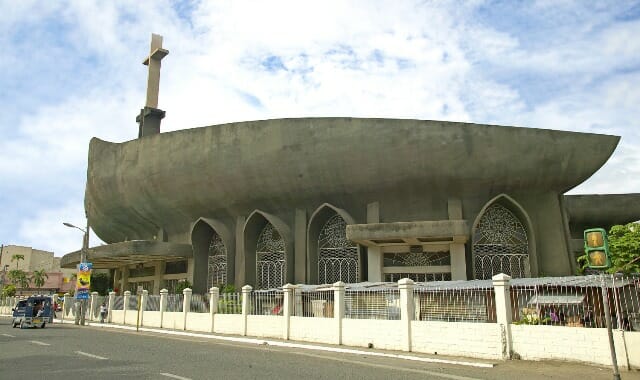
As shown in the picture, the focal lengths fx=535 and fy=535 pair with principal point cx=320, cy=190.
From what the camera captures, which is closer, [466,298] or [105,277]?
[466,298]

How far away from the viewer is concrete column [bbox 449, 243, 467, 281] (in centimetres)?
2709

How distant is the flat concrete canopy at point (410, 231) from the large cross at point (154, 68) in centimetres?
2836

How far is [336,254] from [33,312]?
1574cm

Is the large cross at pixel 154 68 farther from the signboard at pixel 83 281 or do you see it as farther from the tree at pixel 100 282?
the signboard at pixel 83 281

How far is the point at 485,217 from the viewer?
29.6 metres

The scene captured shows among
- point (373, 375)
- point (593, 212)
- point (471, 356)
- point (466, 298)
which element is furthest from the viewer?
point (593, 212)

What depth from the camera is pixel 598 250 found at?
8.04 meters

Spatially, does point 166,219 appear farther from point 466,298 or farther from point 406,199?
point 466,298

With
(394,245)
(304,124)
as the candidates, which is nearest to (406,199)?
(394,245)

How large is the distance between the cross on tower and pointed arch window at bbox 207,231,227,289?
48.7ft

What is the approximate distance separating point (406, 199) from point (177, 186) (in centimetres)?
1444

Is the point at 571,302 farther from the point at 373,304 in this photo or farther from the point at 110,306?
the point at 110,306

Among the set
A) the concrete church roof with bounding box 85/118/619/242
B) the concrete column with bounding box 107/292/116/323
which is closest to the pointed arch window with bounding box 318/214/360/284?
the concrete church roof with bounding box 85/118/619/242

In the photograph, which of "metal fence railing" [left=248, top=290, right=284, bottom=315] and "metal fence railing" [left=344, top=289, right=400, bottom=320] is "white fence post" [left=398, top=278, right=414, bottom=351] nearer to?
"metal fence railing" [left=344, top=289, right=400, bottom=320]
